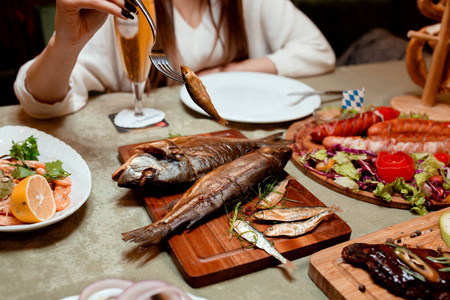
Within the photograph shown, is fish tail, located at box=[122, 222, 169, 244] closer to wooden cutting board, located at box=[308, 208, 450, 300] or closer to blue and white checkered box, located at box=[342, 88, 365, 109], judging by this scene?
wooden cutting board, located at box=[308, 208, 450, 300]

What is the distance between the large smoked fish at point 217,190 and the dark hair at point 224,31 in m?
1.31

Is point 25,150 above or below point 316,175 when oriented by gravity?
above

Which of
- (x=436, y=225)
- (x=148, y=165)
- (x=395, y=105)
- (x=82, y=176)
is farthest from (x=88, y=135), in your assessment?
(x=395, y=105)

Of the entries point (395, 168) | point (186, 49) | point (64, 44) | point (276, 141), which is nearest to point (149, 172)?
point (276, 141)

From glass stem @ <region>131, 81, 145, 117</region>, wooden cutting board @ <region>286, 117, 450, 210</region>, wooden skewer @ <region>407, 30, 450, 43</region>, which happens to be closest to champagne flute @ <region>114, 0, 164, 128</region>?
glass stem @ <region>131, 81, 145, 117</region>

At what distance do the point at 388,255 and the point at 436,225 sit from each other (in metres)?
0.39

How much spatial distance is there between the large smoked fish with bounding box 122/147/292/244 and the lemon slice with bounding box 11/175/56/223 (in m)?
0.27

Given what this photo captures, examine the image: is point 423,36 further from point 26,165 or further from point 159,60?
point 26,165

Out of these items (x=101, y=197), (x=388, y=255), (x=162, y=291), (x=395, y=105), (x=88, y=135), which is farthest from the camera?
(x=395, y=105)

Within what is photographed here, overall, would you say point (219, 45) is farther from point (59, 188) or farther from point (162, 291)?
point (162, 291)

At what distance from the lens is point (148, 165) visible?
1.40 m

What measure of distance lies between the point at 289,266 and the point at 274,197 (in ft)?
1.07

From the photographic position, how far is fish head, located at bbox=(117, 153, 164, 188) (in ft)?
4.48

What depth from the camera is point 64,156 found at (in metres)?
1.53
